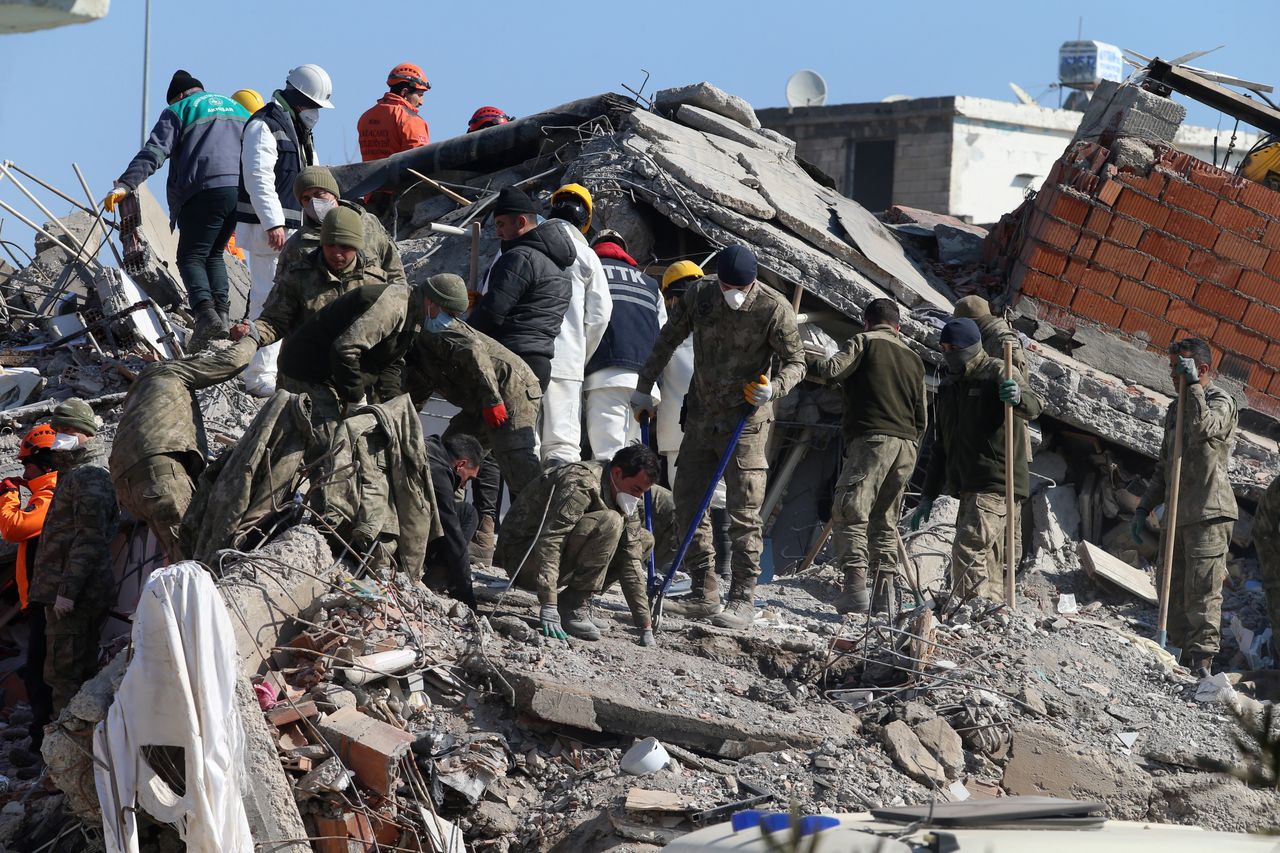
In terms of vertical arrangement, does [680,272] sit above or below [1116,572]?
above

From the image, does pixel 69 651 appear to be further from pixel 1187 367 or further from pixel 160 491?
pixel 1187 367

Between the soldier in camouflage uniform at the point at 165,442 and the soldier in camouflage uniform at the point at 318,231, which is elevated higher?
the soldier in camouflage uniform at the point at 318,231

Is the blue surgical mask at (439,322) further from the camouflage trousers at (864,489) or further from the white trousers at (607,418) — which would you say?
the camouflage trousers at (864,489)

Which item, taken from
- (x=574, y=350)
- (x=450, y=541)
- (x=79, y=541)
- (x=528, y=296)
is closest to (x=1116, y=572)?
(x=574, y=350)

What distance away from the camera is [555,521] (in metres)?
6.90

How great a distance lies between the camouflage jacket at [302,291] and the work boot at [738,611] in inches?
94.6

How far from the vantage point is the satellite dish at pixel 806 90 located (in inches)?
900

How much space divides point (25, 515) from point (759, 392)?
3.73 m

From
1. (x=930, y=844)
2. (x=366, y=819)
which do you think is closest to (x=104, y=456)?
(x=366, y=819)

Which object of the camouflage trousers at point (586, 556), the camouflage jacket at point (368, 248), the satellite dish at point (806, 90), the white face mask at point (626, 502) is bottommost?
the camouflage trousers at point (586, 556)

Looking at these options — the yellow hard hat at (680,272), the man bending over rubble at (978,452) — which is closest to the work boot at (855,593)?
the man bending over rubble at (978,452)

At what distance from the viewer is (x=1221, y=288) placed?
439 inches

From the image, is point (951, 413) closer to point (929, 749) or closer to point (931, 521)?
point (931, 521)

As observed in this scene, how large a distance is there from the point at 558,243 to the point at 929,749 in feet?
11.1
